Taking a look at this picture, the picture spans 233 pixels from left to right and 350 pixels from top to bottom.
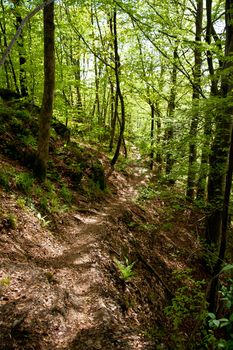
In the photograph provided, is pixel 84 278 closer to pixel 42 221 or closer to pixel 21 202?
pixel 42 221

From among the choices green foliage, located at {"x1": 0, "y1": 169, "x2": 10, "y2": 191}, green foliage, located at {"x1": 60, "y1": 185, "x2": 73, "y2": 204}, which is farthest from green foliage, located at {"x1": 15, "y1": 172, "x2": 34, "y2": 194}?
green foliage, located at {"x1": 60, "y1": 185, "x2": 73, "y2": 204}

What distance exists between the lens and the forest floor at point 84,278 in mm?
4051

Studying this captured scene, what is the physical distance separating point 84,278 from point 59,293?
917 millimetres

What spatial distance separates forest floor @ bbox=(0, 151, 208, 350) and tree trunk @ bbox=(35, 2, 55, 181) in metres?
1.27

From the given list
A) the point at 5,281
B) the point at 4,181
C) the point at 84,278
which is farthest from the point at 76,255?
the point at 4,181

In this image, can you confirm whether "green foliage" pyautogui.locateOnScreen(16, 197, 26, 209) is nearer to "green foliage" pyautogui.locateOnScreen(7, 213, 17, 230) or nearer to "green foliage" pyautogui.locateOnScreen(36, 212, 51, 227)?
"green foliage" pyautogui.locateOnScreen(36, 212, 51, 227)

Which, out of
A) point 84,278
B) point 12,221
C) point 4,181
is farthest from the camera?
point 4,181

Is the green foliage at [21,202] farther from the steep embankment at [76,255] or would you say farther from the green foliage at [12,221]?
the green foliage at [12,221]

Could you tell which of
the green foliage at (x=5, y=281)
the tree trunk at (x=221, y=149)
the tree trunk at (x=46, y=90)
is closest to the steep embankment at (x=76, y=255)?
the green foliage at (x=5, y=281)

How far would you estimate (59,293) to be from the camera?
4984 mm

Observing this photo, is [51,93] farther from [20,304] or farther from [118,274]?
[20,304]

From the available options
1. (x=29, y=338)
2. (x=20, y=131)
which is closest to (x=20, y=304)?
(x=29, y=338)

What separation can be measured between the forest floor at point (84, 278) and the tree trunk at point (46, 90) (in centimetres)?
127

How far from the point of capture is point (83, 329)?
433 centimetres
